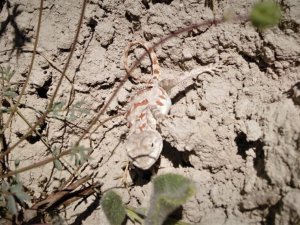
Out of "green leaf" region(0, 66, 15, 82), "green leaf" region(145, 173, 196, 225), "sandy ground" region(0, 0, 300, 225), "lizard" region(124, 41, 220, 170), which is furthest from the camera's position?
"lizard" region(124, 41, 220, 170)

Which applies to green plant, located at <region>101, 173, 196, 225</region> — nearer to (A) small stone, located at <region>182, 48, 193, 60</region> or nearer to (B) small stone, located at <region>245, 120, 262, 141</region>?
(B) small stone, located at <region>245, 120, 262, 141</region>

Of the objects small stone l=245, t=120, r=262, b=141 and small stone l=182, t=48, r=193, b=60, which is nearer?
small stone l=245, t=120, r=262, b=141

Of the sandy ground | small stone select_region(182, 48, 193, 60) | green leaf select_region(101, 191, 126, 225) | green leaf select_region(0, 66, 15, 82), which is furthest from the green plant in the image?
green leaf select_region(0, 66, 15, 82)

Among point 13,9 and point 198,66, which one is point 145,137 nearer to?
point 198,66

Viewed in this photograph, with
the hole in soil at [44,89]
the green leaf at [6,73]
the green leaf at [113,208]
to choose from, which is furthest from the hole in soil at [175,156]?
the green leaf at [6,73]

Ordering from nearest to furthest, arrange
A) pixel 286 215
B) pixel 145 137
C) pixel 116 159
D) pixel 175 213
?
pixel 286 215
pixel 175 213
pixel 145 137
pixel 116 159

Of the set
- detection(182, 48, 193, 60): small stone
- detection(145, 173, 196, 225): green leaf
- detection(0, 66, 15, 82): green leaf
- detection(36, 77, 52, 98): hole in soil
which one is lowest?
detection(145, 173, 196, 225): green leaf

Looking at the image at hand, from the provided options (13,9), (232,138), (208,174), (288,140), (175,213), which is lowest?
(175,213)

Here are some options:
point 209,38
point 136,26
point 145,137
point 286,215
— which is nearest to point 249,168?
point 286,215
